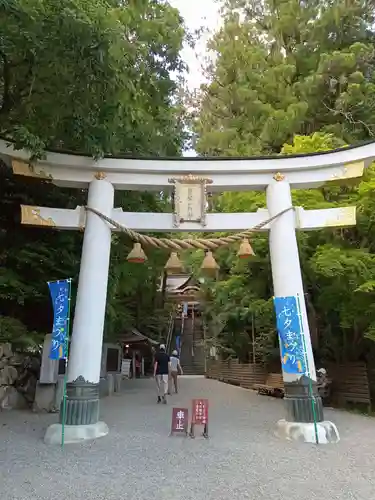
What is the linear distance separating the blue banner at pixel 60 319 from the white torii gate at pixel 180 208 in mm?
506

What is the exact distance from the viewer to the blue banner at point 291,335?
278 inches

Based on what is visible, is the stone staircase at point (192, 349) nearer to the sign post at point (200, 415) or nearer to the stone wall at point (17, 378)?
the stone wall at point (17, 378)

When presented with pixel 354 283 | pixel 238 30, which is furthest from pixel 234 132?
pixel 354 283

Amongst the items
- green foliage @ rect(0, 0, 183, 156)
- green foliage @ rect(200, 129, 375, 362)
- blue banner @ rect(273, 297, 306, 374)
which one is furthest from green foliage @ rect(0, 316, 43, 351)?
green foliage @ rect(200, 129, 375, 362)

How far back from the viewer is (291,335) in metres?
7.14

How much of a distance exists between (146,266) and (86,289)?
7405mm

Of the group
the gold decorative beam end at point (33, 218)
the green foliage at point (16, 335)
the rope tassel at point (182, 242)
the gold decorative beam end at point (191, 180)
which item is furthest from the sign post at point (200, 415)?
the green foliage at point (16, 335)

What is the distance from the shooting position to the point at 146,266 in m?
15.0

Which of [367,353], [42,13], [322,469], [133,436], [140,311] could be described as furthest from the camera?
[140,311]

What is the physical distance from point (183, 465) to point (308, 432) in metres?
2.48

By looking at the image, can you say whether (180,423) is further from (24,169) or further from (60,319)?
(24,169)

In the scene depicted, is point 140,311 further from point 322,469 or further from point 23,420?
point 322,469

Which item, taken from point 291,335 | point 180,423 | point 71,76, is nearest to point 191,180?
point 71,76

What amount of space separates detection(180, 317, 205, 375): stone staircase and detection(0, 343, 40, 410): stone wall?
59.9 feet
